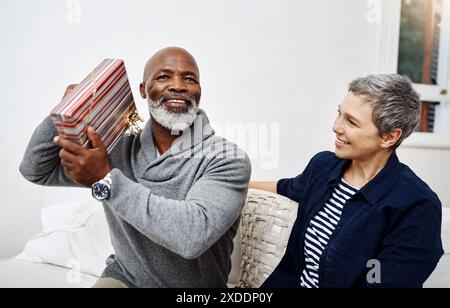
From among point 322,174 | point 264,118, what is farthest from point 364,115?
point 264,118

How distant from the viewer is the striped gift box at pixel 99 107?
0.76 m

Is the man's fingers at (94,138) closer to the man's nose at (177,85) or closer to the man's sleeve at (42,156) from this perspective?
the man's sleeve at (42,156)

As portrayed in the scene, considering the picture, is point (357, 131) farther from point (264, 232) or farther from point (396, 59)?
point (396, 59)

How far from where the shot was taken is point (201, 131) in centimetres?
104

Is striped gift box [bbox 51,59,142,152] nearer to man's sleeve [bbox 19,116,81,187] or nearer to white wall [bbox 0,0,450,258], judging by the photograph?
man's sleeve [bbox 19,116,81,187]

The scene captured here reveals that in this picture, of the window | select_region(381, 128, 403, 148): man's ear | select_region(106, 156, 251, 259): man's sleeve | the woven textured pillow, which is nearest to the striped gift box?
select_region(106, 156, 251, 259): man's sleeve

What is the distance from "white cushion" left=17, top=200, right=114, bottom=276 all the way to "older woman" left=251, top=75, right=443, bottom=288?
71 centimetres

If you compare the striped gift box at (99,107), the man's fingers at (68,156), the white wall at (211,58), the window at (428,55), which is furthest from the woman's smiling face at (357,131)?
the window at (428,55)

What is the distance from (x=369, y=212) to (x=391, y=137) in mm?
207

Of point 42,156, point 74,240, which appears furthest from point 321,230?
point 74,240

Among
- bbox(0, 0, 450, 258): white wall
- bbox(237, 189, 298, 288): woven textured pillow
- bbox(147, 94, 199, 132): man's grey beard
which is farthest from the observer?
bbox(0, 0, 450, 258): white wall

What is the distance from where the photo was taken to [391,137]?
102 centimetres

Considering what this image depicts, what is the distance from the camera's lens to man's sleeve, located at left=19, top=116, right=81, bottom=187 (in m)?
0.92
